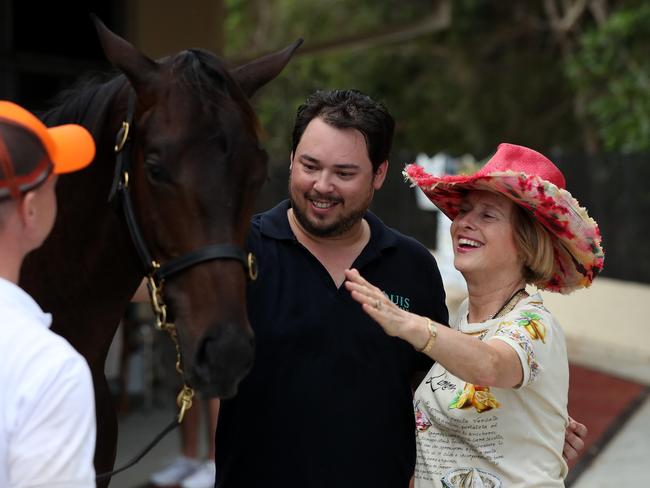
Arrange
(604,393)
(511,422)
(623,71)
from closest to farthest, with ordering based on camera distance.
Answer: (511,422) → (604,393) → (623,71)

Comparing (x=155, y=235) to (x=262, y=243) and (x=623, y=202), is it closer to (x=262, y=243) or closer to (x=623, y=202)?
(x=262, y=243)

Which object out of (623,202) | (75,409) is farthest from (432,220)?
(75,409)

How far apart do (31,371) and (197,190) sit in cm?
65

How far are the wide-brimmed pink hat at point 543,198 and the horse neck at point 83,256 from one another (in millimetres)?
814

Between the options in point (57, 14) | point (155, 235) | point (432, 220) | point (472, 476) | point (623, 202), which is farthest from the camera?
point (432, 220)

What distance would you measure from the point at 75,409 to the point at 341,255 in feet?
3.71

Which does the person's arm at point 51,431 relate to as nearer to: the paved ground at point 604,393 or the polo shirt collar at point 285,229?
the polo shirt collar at point 285,229

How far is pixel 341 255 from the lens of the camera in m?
2.20

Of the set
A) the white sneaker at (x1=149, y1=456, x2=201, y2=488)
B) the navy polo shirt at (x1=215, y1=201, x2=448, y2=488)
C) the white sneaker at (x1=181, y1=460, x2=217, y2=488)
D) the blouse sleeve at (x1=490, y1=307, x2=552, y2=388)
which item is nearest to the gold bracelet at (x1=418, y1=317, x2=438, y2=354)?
the blouse sleeve at (x1=490, y1=307, x2=552, y2=388)

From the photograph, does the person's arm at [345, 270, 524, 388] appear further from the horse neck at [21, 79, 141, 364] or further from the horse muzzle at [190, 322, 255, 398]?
the horse neck at [21, 79, 141, 364]

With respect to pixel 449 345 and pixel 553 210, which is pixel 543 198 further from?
pixel 449 345

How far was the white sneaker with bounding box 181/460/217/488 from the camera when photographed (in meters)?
4.67

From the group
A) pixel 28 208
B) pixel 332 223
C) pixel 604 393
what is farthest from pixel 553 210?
pixel 604 393

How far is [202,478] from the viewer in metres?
4.72
